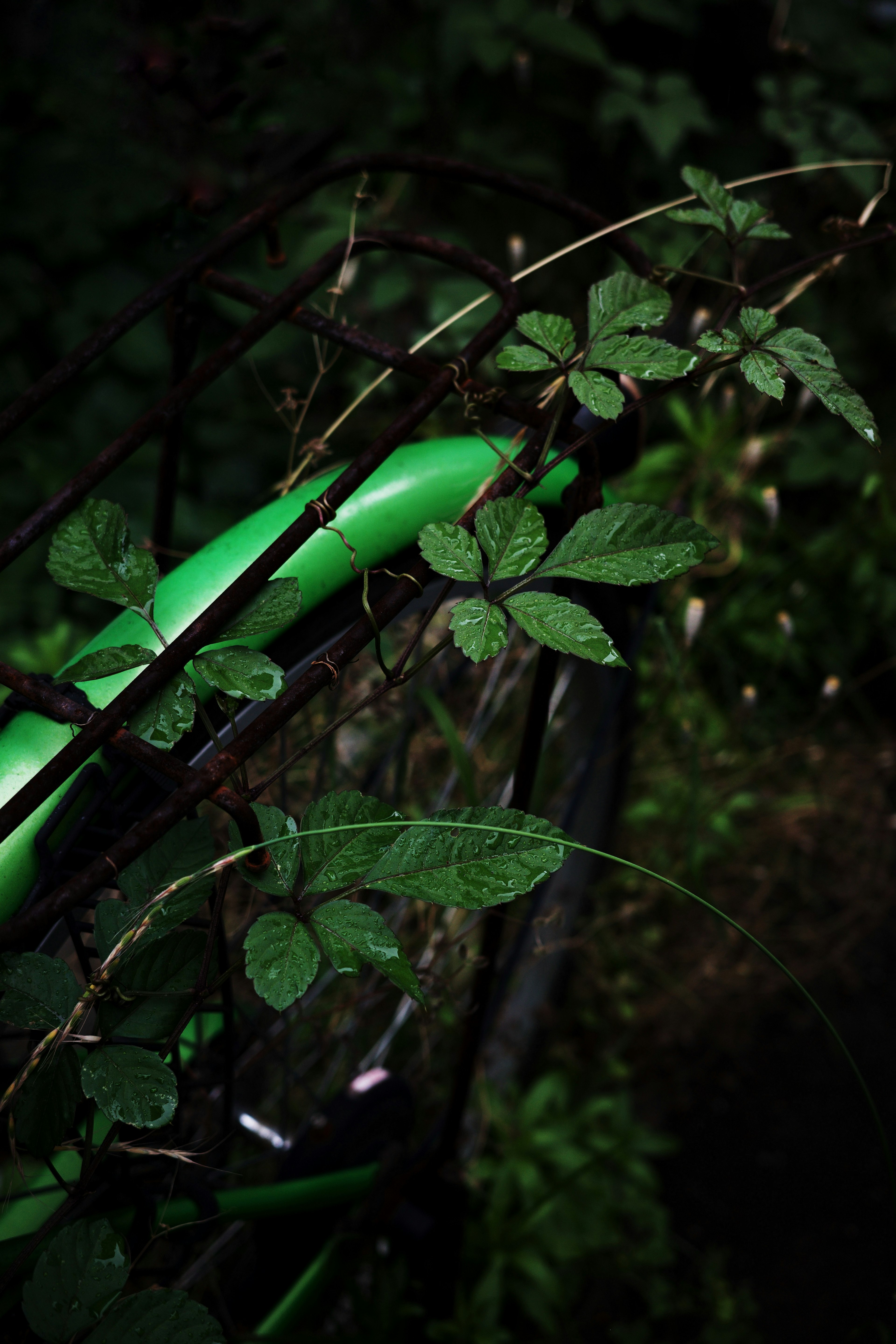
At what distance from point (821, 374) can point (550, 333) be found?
0.59 feet

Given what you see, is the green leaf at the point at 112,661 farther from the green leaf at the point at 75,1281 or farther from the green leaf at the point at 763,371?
the green leaf at the point at 763,371

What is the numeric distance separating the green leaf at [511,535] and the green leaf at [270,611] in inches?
4.6

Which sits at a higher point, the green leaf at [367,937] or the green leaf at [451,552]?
the green leaf at [451,552]

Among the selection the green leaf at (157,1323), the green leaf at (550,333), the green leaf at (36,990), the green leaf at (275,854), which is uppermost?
the green leaf at (550,333)

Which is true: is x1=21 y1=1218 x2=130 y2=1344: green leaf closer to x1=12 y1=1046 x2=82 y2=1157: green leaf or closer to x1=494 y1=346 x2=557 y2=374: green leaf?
x1=12 y1=1046 x2=82 y2=1157: green leaf

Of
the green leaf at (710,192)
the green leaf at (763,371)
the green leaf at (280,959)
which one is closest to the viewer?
the green leaf at (280,959)

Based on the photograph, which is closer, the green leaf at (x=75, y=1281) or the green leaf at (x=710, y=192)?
the green leaf at (x=75, y=1281)

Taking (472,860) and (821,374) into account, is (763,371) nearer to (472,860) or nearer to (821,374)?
(821,374)

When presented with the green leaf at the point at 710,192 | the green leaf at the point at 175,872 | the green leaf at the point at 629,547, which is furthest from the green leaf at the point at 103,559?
the green leaf at the point at 710,192

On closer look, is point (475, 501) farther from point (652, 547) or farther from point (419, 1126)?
point (419, 1126)

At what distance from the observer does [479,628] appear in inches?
20.0

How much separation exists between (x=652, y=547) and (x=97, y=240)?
1.84 metres

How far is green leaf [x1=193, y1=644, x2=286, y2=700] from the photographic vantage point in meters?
0.51

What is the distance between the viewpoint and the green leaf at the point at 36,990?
18.7 inches
